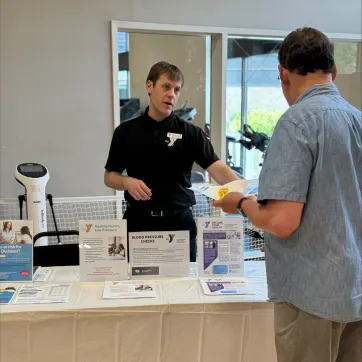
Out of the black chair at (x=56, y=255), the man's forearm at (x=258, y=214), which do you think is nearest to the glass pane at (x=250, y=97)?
the black chair at (x=56, y=255)

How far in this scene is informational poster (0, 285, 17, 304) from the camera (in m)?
1.43

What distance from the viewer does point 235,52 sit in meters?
3.71

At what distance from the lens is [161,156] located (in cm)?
203

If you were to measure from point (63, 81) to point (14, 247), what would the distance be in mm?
1865

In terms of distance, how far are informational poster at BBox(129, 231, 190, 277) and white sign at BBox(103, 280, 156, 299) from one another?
6 cm

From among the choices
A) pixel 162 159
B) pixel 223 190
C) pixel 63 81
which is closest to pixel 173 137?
pixel 162 159

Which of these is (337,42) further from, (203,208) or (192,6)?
(203,208)

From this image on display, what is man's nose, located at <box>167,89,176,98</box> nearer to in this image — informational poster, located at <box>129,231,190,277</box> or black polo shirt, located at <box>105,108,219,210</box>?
black polo shirt, located at <box>105,108,219,210</box>

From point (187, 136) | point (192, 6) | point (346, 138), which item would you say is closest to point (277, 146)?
point (346, 138)

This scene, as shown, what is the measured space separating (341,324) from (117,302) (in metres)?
0.68

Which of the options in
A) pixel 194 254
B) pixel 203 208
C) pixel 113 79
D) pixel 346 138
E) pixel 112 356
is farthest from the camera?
pixel 113 79

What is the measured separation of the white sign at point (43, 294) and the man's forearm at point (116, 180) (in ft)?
1.81

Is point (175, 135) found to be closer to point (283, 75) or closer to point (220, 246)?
point (220, 246)

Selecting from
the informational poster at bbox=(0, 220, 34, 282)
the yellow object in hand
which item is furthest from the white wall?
the yellow object in hand
